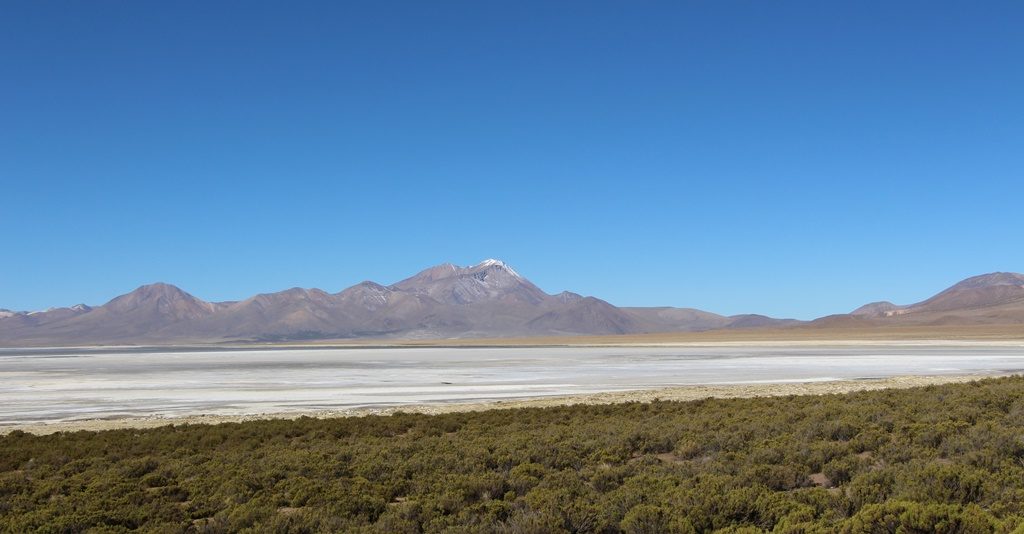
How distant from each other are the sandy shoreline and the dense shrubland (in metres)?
3.11

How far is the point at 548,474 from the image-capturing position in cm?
1314

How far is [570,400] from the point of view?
1136 inches

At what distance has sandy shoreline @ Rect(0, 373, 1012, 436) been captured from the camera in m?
23.0

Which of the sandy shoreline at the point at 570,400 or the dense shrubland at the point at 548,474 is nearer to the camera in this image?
the dense shrubland at the point at 548,474

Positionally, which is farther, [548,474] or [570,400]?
[570,400]

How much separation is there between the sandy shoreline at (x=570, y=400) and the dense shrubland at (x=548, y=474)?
311 centimetres

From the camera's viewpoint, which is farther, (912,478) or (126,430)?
(126,430)

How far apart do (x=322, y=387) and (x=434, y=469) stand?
24298 millimetres

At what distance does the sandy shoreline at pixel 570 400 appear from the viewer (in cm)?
2297

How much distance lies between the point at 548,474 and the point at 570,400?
15.8 meters

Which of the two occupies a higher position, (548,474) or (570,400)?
(548,474)

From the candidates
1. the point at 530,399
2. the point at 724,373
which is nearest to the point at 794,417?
the point at 530,399

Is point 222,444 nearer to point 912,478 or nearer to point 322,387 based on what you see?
point 912,478

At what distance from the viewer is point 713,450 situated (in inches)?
594
